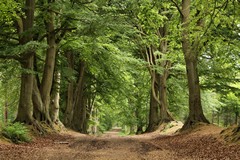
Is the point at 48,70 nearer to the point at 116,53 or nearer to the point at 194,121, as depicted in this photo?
the point at 116,53

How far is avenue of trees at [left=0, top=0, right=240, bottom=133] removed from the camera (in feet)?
44.5

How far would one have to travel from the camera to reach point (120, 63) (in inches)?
910

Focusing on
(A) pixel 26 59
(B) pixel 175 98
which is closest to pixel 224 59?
(A) pixel 26 59

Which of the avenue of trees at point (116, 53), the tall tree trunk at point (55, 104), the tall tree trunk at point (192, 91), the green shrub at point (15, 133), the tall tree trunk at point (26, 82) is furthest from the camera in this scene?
the tall tree trunk at point (55, 104)

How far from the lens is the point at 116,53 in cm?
2191

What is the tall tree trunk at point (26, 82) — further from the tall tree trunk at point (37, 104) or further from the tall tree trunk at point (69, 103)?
the tall tree trunk at point (69, 103)

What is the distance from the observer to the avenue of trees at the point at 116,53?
44.5 feet

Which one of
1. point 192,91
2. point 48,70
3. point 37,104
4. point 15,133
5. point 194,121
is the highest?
point 48,70

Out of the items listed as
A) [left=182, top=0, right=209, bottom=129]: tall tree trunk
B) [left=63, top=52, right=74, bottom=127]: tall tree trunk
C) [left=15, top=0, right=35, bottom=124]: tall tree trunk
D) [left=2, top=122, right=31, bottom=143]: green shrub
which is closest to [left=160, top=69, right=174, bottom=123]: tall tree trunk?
[left=63, top=52, right=74, bottom=127]: tall tree trunk

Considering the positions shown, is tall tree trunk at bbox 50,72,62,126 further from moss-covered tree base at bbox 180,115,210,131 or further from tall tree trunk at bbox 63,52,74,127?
moss-covered tree base at bbox 180,115,210,131

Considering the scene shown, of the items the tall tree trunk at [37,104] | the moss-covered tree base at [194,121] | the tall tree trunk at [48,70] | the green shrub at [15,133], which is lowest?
the green shrub at [15,133]

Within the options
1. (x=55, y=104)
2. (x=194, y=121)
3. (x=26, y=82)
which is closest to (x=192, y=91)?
(x=194, y=121)

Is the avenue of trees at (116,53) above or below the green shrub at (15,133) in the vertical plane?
above

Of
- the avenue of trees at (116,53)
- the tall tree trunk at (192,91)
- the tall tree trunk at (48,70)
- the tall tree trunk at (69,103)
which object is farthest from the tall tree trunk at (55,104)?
the tall tree trunk at (192,91)
